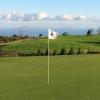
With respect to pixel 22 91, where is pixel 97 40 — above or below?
below

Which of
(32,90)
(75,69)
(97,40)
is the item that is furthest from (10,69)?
(97,40)

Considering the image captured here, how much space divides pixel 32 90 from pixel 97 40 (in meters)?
29.1

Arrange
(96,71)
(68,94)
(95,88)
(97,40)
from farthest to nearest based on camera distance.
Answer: (97,40) < (96,71) < (95,88) < (68,94)

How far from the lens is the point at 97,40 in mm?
41656

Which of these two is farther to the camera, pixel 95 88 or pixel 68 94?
pixel 95 88

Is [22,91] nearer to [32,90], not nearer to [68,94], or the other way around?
[32,90]

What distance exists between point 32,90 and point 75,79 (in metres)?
2.91

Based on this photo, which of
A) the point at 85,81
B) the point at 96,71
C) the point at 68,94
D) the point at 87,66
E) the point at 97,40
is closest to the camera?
the point at 68,94

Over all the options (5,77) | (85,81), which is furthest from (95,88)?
(5,77)

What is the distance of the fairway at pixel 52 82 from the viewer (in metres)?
12.2

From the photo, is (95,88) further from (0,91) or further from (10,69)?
(10,69)

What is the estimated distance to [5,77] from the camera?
53.0 ft

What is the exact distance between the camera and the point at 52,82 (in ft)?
48.4

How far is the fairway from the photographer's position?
12182 mm
